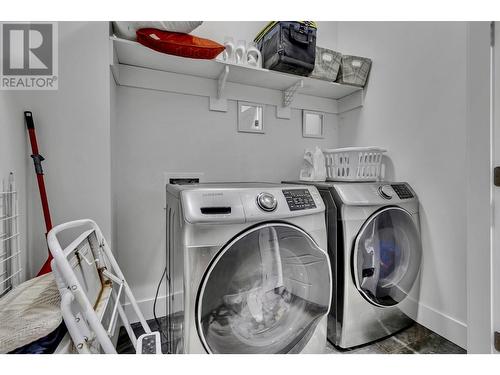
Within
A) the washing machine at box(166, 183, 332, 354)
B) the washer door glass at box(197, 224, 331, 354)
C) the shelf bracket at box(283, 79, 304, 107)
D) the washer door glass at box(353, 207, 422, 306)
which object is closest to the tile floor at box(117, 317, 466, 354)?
the washer door glass at box(353, 207, 422, 306)

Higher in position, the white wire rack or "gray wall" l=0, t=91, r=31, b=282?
"gray wall" l=0, t=91, r=31, b=282

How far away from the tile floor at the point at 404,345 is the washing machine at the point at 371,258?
1.5 inches

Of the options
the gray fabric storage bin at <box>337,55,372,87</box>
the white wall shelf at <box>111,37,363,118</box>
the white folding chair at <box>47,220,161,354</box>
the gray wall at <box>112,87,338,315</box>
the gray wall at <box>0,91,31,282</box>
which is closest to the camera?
the white folding chair at <box>47,220,161,354</box>

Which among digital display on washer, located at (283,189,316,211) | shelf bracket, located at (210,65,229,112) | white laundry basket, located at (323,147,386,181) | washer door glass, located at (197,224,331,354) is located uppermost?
shelf bracket, located at (210,65,229,112)

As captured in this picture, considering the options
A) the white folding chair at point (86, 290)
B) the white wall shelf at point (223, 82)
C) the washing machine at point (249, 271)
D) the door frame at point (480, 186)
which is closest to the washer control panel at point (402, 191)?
the door frame at point (480, 186)

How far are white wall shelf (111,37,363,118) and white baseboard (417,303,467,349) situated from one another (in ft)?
5.05

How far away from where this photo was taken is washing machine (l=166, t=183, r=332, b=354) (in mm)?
936

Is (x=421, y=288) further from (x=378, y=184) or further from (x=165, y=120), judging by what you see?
Answer: (x=165, y=120)

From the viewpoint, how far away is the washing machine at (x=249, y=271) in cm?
94

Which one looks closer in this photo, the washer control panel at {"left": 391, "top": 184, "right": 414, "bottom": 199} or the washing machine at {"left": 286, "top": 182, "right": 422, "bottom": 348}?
the washing machine at {"left": 286, "top": 182, "right": 422, "bottom": 348}

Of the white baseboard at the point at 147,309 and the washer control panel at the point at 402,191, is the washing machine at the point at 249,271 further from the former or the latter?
the washer control panel at the point at 402,191

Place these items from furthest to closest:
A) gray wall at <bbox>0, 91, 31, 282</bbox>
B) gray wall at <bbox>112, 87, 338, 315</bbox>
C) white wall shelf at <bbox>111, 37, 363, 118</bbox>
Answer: gray wall at <bbox>112, 87, 338, 315</bbox>, white wall shelf at <bbox>111, 37, 363, 118</bbox>, gray wall at <bbox>0, 91, 31, 282</bbox>

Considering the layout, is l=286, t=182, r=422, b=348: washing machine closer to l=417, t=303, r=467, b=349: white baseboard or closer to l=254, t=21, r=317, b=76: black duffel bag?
l=417, t=303, r=467, b=349: white baseboard
